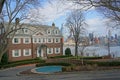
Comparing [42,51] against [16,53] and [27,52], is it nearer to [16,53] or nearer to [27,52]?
[27,52]

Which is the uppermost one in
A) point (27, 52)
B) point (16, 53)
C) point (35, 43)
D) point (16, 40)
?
point (16, 40)

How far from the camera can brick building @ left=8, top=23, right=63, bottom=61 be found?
58312 mm

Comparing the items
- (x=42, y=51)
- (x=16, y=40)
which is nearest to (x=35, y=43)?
(x=42, y=51)

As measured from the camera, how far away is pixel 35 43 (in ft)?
211

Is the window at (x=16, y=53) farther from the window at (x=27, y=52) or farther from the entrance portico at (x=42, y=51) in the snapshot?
the entrance portico at (x=42, y=51)

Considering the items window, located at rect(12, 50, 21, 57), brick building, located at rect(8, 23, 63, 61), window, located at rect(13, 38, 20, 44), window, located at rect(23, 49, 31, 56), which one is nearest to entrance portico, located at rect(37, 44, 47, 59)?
brick building, located at rect(8, 23, 63, 61)

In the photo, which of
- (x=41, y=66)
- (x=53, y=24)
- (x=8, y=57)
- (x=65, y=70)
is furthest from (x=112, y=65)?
(x=53, y=24)

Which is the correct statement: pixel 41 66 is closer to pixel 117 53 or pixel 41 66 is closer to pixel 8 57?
pixel 8 57

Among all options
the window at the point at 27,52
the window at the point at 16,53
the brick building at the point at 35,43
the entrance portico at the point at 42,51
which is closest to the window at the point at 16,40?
the brick building at the point at 35,43

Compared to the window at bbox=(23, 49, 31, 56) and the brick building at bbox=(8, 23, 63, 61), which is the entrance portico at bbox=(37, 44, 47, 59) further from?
the window at bbox=(23, 49, 31, 56)

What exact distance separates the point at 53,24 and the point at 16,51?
20607 mm

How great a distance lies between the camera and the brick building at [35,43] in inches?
2296

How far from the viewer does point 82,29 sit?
71625mm

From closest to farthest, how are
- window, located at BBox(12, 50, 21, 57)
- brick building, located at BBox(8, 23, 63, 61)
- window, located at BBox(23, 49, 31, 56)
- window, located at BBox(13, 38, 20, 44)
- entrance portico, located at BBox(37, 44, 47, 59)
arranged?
1. window, located at BBox(12, 50, 21, 57)
2. window, located at BBox(13, 38, 20, 44)
3. brick building, located at BBox(8, 23, 63, 61)
4. window, located at BBox(23, 49, 31, 56)
5. entrance portico, located at BBox(37, 44, 47, 59)
